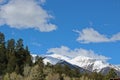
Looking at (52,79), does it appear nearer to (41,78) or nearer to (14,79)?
(41,78)

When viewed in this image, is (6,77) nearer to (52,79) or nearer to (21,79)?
(21,79)

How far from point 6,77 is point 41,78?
17466mm

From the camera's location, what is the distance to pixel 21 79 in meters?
196

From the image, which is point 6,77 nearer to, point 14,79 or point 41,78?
point 14,79

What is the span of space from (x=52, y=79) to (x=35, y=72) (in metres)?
9.26

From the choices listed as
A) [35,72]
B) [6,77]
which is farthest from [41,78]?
[6,77]

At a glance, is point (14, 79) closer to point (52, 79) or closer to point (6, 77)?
point (6, 77)

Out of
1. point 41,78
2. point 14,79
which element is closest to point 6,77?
point 14,79

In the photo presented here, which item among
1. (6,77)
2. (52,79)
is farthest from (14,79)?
(52,79)

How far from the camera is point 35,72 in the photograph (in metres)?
197

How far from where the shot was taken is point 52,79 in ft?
650

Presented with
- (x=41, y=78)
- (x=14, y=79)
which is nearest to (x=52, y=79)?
(x=41, y=78)

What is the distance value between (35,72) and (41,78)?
4417mm

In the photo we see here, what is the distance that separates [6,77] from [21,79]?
7526 millimetres
